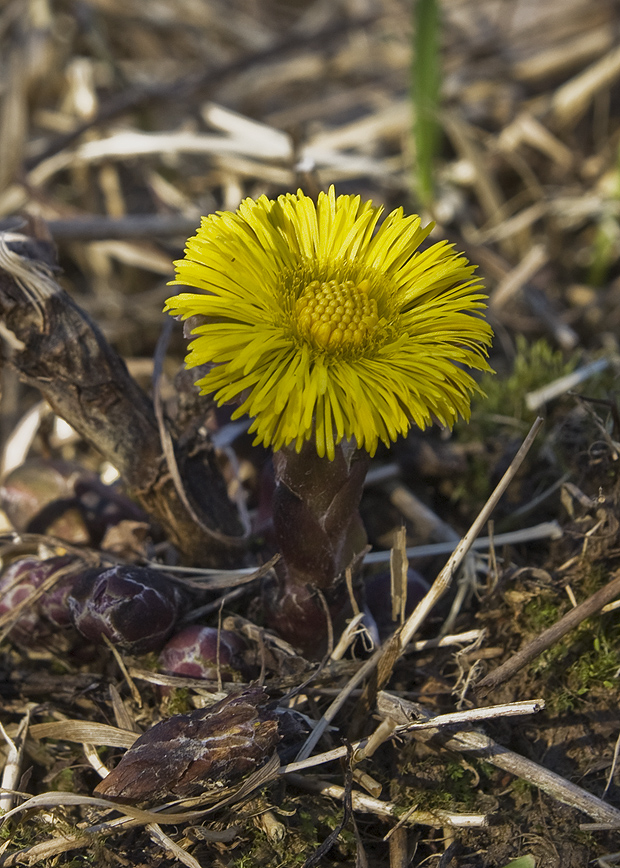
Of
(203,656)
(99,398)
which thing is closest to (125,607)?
(203,656)

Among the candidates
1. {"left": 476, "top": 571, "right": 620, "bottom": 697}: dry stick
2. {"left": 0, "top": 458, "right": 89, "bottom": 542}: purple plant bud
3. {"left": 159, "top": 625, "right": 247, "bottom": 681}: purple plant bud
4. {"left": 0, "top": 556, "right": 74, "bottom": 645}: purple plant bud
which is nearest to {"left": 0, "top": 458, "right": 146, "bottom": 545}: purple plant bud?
{"left": 0, "top": 458, "right": 89, "bottom": 542}: purple plant bud

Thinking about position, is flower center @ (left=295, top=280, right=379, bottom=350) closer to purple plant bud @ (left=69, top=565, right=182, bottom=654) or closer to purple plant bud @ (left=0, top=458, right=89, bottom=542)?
purple plant bud @ (left=69, top=565, right=182, bottom=654)

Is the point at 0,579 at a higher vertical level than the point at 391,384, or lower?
lower

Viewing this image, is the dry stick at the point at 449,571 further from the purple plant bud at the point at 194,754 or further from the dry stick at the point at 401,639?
the purple plant bud at the point at 194,754

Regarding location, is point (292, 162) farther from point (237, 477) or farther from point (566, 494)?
point (566, 494)

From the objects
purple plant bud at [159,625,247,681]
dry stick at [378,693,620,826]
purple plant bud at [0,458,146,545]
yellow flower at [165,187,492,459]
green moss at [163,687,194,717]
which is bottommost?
dry stick at [378,693,620,826]

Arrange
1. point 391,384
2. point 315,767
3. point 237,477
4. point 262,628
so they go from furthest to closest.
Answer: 1. point 237,477
2. point 262,628
3. point 315,767
4. point 391,384

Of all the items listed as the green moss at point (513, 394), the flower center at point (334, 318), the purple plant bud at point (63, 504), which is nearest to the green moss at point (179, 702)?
the purple plant bud at point (63, 504)

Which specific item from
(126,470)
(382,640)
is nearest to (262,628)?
(382,640)
